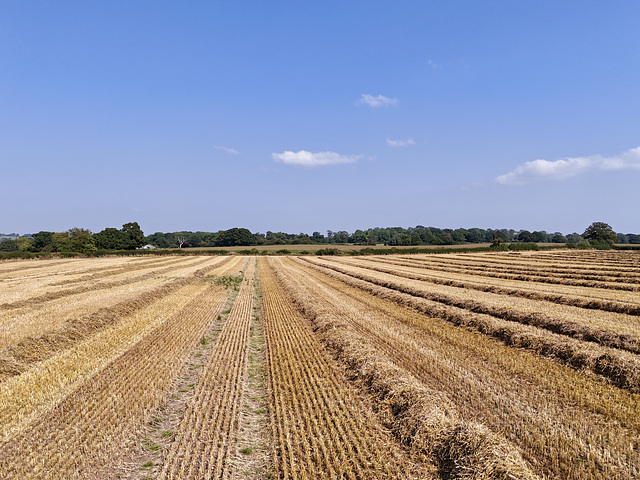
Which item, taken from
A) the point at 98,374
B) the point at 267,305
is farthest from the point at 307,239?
the point at 98,374

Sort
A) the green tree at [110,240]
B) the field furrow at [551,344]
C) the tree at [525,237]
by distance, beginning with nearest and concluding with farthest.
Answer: the field furrow at [551,344] < the green tree at [110,240] < the tree at [525,237]

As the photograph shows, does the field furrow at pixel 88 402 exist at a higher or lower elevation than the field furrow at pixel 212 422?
higher

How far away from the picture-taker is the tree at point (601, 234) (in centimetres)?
10150

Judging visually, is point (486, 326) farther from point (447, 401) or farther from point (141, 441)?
point (141, 441)

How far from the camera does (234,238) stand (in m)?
148

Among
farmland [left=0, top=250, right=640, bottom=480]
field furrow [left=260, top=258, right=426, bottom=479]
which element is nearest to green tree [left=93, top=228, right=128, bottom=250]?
farmland [left=0, top=250, right=640, bottom=480]

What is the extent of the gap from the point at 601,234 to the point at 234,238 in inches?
4659

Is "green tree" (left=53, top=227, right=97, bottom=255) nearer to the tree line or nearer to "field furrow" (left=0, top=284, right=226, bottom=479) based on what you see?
the tree line

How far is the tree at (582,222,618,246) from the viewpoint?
102 metres

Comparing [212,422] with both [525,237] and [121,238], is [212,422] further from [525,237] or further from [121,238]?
[525,237]

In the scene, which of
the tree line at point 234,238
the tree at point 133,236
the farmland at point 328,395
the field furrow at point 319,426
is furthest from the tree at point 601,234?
the tree at point 133,236

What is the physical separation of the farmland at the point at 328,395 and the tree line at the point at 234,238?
92.2m

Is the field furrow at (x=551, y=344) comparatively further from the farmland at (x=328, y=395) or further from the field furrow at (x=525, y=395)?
the field furrow at (x=525, y=395)

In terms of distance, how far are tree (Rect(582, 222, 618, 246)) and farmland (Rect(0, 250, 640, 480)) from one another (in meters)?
105
